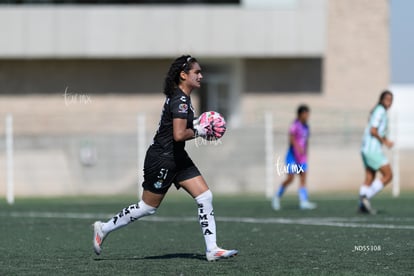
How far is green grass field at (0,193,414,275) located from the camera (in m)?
10.2

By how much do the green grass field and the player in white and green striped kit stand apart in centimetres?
43

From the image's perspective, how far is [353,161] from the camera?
1265 inches

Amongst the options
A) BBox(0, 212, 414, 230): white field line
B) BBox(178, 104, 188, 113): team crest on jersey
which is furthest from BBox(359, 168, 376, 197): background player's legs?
BBox(178, 104, 188, 113): team crest on jersey

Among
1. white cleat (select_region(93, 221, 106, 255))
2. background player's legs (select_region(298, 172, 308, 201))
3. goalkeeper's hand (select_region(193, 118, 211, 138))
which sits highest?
goalkeeper's hand (select_region(193, 118, 211, 138))

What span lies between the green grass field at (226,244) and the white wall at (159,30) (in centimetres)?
1506

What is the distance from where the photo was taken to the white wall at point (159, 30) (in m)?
34.8

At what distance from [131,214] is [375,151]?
8342 millimetres

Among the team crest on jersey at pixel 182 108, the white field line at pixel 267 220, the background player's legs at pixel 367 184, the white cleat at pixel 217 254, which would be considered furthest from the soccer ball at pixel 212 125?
the background player's legs at pixel 367 184

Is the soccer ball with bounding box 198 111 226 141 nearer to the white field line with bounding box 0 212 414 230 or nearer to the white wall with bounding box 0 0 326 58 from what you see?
the white field line with bounding box 0 212 414 230

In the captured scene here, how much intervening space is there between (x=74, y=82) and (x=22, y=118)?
4.51 m

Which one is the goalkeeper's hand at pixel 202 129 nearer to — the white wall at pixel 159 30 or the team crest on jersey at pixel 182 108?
the team crest on jersey at pixel 182 108

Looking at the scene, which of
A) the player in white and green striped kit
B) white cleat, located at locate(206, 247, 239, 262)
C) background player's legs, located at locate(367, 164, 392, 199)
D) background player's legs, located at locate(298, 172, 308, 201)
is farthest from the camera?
background player's legs, located at locate(298, 172, 308, 201)

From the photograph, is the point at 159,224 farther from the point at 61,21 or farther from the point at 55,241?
the point at 61,21

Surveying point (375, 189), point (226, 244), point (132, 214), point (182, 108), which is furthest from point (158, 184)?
point (375, 189)
